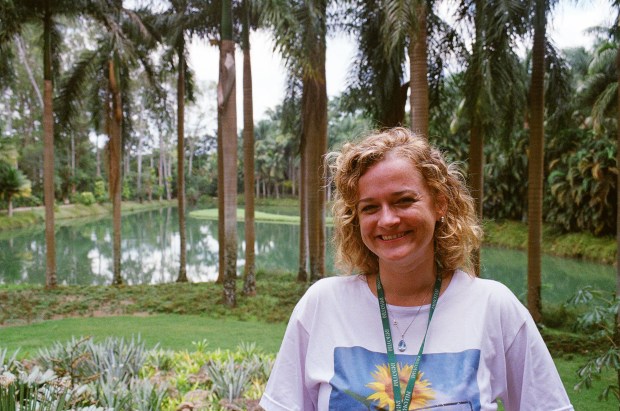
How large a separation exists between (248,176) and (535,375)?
34.8ft

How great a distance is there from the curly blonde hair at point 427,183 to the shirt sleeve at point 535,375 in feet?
0.83

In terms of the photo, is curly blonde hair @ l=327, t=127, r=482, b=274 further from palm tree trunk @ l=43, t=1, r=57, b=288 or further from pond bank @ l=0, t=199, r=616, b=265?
palm tree trunk @ l=43, t=1, r=57, b=288

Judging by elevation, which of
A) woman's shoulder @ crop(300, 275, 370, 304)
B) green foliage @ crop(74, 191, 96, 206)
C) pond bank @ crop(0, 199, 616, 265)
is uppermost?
woman's shoulder @ crop(300, 275, 370, 304)

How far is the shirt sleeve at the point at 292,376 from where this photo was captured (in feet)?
4.77

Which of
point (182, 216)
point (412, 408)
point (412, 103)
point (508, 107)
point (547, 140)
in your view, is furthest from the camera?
point (547, 140)

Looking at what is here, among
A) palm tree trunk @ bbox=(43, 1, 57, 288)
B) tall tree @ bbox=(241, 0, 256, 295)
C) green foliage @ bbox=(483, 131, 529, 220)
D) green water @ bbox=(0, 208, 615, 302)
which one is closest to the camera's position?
tall tree @ bbox=(241, 0, 256, 295)

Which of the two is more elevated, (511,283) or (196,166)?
Answer: (196,166)

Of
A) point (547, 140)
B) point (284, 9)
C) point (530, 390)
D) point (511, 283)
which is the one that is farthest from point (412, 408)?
point (547, 140)

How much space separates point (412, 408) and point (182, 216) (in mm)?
14458

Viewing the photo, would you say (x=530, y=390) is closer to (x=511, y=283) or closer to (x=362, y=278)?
(x=362, y=278)

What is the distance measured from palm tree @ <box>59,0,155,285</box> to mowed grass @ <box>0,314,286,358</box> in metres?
4.97

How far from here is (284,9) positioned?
8.70 metres

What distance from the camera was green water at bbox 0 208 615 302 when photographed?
16719mm

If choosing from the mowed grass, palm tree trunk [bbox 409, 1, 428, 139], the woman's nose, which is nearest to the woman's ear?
the woman's nose
